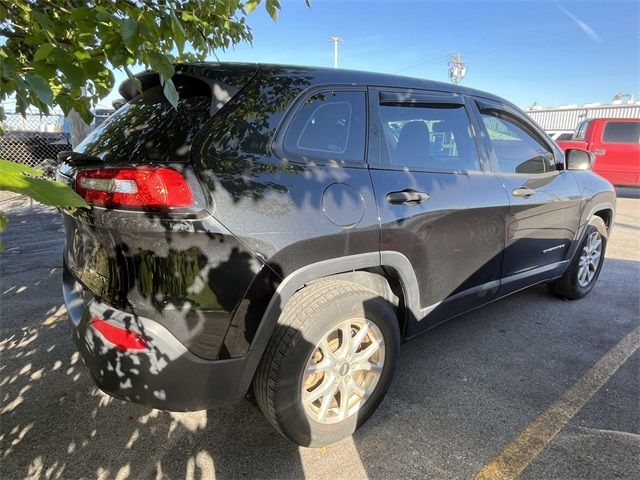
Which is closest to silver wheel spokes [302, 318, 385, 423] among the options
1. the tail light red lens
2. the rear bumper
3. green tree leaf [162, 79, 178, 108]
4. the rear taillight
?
the rear bumper

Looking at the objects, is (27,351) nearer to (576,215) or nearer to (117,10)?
(117,10)

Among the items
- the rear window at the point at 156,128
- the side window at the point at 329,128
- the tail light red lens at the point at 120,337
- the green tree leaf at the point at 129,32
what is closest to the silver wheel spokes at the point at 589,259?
the side window at the point at 329,128

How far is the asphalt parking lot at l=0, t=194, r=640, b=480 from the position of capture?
2127 mm

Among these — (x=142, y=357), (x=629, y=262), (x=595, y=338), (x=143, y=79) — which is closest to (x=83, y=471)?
(x=142, y=357)

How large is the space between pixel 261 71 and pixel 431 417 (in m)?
2.09

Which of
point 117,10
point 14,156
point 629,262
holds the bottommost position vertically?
point 629,262

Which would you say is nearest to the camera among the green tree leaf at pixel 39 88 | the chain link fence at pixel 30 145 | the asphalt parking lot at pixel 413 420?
the green tree leaf at pixel 39 88

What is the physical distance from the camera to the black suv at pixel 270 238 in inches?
69.7

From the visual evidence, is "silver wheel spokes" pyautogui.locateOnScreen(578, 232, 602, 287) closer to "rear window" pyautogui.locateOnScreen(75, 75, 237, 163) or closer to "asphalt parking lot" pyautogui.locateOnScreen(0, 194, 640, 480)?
"asphalt parking lot" pyautogui.locateOnScreen(0, 194, 640, 480)

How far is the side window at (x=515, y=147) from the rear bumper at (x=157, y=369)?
7.78 ft

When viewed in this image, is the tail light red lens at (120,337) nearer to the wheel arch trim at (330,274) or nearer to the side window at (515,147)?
the wheel arch trim at (330,274)

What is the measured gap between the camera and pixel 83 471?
2061mm

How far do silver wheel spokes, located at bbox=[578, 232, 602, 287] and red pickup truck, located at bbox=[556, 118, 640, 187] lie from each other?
7962mm

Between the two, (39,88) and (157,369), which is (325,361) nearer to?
(157,369)
